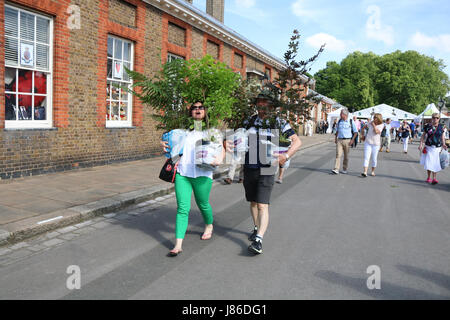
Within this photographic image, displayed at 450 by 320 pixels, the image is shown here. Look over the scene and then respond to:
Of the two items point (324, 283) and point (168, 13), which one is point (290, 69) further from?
point (168, 13)

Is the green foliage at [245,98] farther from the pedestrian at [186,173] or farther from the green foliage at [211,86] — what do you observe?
the pedestrian at [186,173]

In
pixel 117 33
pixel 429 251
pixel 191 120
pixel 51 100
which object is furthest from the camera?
pixel 117 33

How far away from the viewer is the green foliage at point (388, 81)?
6091 cm

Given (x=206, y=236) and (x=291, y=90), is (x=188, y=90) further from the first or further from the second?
(x=206, y=236)

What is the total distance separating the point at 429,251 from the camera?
462 cm

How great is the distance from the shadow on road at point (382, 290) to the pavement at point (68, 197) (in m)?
3.57

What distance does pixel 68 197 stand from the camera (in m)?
→ 6.66

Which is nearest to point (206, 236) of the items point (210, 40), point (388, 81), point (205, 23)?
point (205, 23)

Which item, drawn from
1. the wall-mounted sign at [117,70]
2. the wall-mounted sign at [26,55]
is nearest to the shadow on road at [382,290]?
the wall-mounted sign at [26,55]

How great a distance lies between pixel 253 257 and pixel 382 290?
140 centimetres
